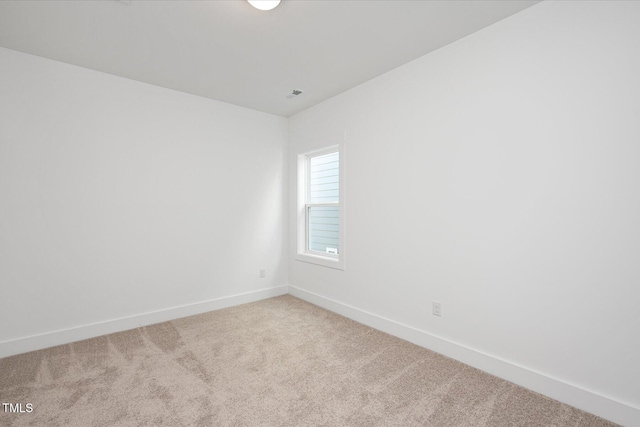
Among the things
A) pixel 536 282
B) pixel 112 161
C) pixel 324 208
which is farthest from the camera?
pixel 324 208

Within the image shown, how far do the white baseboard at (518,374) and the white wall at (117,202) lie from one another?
2.00m

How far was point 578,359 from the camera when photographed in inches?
70.0

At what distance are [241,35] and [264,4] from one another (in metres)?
0.48

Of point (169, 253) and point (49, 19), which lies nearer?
point (49, 19)

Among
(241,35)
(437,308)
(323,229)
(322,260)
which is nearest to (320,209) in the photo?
(323,229)

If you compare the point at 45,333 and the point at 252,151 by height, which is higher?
the point at 252,151

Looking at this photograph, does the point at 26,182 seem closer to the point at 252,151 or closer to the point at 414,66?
the point at 252,151

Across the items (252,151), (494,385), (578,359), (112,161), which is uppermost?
(252,151)

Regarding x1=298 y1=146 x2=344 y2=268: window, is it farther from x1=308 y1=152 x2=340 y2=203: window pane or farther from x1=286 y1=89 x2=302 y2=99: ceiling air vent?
x1=286 y1=89 x2=302 y2=99: ceiling air vent

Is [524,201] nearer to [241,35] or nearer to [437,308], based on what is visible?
[437,308]

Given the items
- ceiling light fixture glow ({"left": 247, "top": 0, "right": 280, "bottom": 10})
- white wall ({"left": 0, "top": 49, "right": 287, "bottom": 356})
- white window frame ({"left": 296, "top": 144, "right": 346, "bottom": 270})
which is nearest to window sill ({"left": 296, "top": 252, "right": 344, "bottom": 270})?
white window frame ({"left": 296, "top": 144, "right": 346, "bottom": 270})

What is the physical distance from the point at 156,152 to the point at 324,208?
209cm

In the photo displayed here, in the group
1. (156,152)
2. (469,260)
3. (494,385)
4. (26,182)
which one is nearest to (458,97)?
(469,260)

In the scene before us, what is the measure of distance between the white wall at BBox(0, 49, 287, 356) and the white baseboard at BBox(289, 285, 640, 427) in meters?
2.00
